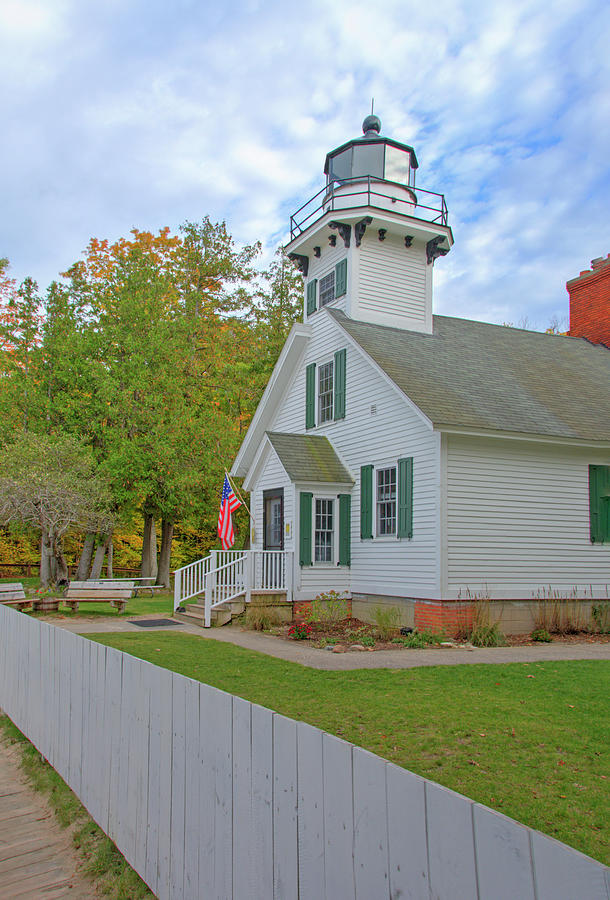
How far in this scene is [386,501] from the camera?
15.4 meters

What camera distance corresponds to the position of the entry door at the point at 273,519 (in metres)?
17.2

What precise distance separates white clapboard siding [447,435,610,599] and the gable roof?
565 millimetres

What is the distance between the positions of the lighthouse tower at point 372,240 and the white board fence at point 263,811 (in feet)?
47.3

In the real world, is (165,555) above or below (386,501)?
below

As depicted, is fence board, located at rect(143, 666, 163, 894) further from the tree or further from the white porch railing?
the tree

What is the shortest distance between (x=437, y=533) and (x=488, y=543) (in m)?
1.23

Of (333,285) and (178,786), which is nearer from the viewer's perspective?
(178,786)

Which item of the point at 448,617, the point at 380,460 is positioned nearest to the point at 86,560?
the point at 380,460

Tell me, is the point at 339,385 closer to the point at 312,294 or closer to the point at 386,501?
the point at 386,501

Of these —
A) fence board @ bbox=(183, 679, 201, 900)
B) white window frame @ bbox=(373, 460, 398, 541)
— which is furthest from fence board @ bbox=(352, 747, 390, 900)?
white window frame @ bbox=(373, 460, 398, 541)

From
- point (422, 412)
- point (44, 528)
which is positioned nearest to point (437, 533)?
point (422, 412)

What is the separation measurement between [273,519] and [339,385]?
3.73m

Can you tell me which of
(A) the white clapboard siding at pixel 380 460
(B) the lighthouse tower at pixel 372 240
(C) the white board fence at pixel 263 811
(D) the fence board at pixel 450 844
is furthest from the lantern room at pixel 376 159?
(D) the fence board at pixel 450 844

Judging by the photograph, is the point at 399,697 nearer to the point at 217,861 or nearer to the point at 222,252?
the point at 217,861
